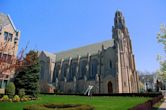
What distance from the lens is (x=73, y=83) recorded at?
211ft

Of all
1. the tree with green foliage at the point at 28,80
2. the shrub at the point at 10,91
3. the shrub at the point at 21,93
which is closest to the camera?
the shrub at the point at 10,91

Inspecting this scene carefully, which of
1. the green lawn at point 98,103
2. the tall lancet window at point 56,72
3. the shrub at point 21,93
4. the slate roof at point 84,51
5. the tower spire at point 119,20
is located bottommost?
the green lawn at point 98,103

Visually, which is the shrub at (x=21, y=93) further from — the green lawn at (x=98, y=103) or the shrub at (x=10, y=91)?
the green lawn at (x=98, y=103)

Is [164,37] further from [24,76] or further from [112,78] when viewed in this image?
[112,78]

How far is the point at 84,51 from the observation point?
2876 inches

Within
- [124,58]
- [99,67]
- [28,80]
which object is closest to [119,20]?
[124,58]

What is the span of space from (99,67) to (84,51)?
14189 millimetres

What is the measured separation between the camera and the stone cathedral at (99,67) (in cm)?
5662

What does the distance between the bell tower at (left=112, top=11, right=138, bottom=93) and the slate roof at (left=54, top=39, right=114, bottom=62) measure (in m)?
4.80

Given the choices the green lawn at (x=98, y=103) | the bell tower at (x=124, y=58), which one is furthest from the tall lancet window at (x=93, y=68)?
the green lawn at (x=98, y=103)

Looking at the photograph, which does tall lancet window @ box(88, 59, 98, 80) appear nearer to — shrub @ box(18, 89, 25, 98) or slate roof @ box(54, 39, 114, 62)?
slate roof @ box(54, 39, 114, 62)

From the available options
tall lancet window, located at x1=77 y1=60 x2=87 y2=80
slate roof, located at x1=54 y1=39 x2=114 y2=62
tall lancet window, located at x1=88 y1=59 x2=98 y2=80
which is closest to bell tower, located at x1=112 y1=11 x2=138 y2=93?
slate roof, located at x1=54 y1=39 x2=114 y2=62

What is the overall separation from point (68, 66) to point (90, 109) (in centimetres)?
5705

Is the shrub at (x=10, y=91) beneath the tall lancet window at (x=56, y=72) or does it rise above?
beneath
